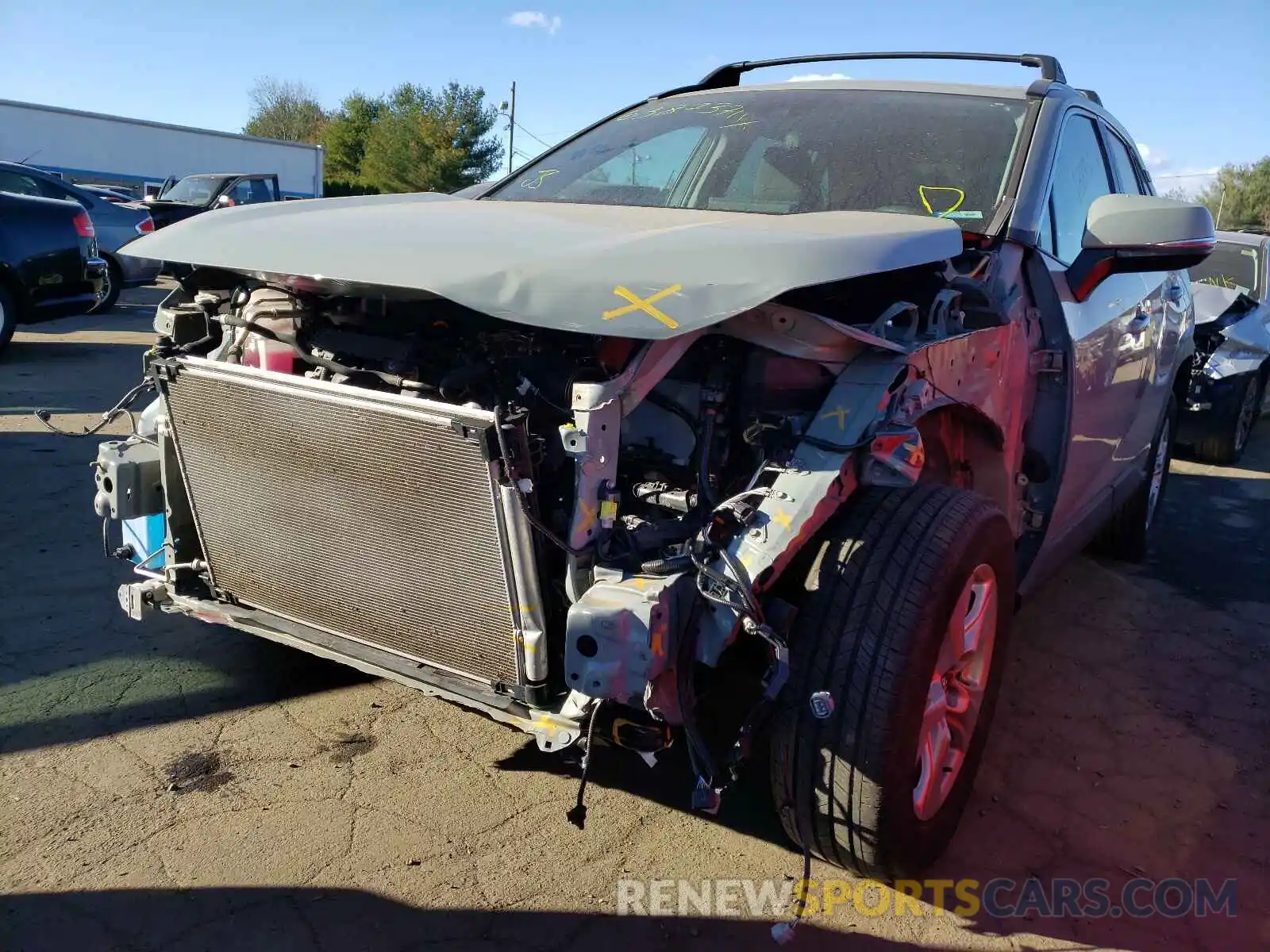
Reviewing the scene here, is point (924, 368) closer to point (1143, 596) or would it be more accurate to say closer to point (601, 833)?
point (601, 833)

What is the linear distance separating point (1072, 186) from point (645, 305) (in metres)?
2.31

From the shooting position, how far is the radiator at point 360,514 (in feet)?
7.14

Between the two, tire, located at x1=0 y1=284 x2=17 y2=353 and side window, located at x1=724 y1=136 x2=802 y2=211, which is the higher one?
side window, located at x1=724 y1=136 x2=802 y2=211

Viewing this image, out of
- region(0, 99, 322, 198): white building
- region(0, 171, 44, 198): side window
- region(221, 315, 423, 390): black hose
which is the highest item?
region(0, 99, 322, 198): white building

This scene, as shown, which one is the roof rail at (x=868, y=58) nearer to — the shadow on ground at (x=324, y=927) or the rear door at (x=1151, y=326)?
the rear door at (x=1151, y=326)

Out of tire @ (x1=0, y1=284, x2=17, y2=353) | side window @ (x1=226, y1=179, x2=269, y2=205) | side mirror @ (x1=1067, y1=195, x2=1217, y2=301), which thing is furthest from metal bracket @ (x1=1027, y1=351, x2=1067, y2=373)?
→ side window @ (x1=226, y1=179, x2=269, y2=205)

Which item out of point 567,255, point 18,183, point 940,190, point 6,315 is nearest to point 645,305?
point 567,255

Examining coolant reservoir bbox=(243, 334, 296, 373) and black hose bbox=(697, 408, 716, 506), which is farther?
coolant reservoir bbox=(243, 334, 296, 373)

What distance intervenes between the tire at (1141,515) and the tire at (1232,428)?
7.61ft

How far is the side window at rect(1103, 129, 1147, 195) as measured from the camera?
411cm

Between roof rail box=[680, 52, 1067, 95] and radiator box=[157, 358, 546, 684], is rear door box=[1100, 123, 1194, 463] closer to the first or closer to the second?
roof rail box=[680, 52, 1067, 95]

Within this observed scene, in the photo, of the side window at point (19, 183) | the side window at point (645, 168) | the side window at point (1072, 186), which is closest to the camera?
the side window at point (1072, 186)

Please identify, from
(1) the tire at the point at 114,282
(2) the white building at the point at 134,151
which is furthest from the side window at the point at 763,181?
(2) the white building at the point at 134,151

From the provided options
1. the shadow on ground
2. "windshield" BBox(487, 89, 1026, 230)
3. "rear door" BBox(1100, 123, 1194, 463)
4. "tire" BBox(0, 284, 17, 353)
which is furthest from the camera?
"tire" BBox(0, 284, 17, 353)
